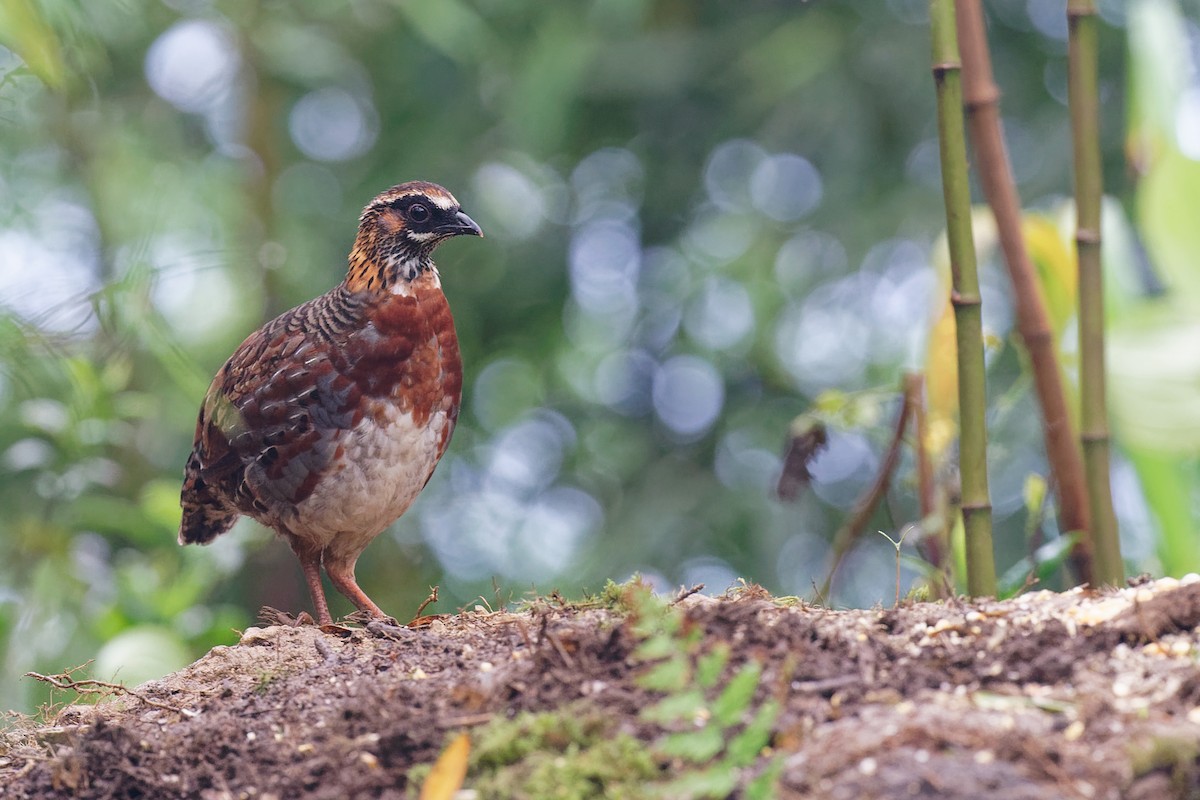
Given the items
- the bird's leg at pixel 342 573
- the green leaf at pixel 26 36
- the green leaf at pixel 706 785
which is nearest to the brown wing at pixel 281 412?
the bird's leg at pixel 342 573

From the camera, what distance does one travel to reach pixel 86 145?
389 cm

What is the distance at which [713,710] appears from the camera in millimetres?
1932

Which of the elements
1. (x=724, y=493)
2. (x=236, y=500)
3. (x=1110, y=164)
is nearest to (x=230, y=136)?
(x=724, y=493)

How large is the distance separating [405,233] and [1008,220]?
2.43 metres

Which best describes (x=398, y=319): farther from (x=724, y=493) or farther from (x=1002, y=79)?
(x=1002, y=79)

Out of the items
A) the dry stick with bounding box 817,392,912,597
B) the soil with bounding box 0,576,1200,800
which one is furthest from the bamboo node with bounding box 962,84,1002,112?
the soil with bounding box 0,576,1200,800

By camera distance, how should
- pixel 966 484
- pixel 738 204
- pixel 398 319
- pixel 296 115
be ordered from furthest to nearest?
pixel 296 115 < pixel 738 204 < pixel 398 319 < pixel 966 484

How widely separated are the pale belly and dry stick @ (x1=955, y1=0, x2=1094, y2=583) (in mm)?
2168

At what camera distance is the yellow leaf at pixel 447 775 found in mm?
2133

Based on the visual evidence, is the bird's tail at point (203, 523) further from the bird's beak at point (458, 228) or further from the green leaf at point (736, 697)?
the green leaf at point (736, 697)

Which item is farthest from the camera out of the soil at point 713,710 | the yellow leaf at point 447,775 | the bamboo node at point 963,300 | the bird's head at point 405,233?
the bird's head at point 405,233

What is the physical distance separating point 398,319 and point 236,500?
2.93 ft

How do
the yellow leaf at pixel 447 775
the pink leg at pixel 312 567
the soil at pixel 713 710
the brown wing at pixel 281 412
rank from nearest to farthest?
the soil at pixel 713 710 < the yellow leaf at pixel 447 775 < the brown wing at pixel 281 412 < the pink leg at pixel 312 567

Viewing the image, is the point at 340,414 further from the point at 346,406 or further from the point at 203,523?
the point at 203,523
